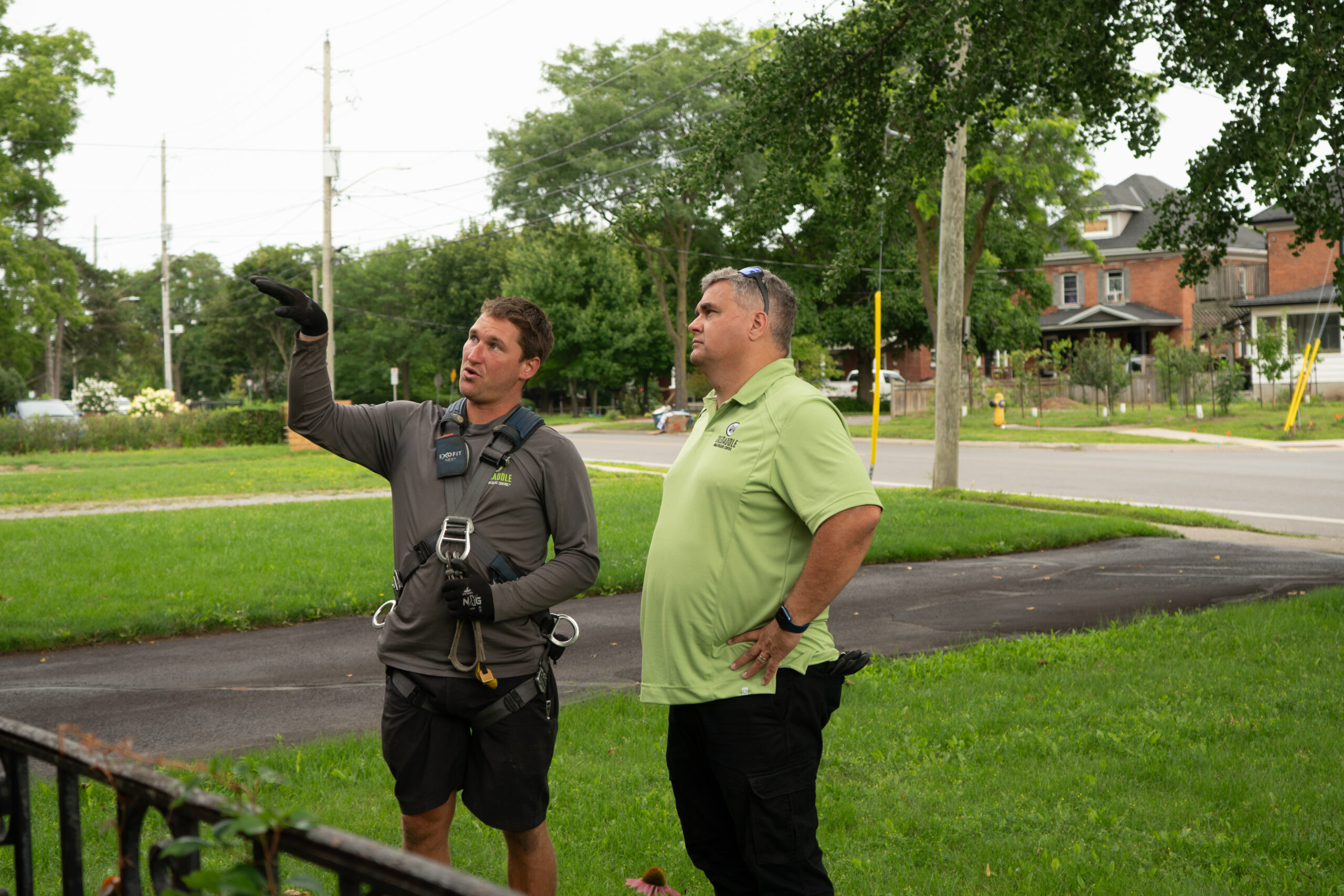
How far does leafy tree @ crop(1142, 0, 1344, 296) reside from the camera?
732cm

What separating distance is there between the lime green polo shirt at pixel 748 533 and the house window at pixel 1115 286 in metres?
60.0

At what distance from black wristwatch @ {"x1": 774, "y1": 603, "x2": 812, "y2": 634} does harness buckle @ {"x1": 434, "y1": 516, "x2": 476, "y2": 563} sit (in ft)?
2.89

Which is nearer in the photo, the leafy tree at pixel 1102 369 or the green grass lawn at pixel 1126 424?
the green grass lawn at pixel 1126 424

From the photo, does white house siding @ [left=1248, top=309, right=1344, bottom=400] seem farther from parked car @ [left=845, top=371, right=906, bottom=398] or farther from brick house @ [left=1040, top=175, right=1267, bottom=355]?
parked car @ [left=845, top=371, right=906, bottom=398]

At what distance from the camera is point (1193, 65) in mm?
9180

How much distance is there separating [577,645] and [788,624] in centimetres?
516

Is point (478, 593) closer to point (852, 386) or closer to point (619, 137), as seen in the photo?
point (619, 137)

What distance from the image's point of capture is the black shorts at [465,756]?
319cm

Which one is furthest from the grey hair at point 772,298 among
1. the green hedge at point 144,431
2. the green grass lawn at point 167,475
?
the green hedge at point 144,431

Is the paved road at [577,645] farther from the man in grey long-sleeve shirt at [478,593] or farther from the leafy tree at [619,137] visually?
the leafy tree at [619,137]

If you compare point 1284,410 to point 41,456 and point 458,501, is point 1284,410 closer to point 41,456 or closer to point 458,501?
point 41,456

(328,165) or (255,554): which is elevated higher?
(328,165)

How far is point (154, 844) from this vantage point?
4.59 ft

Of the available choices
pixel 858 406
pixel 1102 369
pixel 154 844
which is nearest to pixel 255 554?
pixel 154 844
